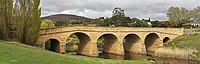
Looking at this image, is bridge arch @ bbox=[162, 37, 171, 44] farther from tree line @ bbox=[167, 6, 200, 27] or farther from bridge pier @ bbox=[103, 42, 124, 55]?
tree line @ bbox=[167, 6, 200, 27]

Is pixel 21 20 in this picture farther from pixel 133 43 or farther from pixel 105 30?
pixel 133 43

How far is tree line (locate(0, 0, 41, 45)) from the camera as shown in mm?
41875

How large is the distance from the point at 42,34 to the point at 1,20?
10.4m

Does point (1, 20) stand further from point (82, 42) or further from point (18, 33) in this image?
point (82, 42)

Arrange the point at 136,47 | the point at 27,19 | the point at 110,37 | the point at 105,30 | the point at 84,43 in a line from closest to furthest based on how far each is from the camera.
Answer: the point at 27,19, the point at 84,43, the point at 105,30, the point at 110,37, the point at 136,47

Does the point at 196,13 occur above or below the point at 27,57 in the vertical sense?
above

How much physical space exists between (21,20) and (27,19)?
37.4 inches

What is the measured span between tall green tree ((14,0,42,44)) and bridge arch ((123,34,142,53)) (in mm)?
30803

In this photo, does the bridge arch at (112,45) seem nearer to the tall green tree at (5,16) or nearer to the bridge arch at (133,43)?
the bridge arch at (133,43)

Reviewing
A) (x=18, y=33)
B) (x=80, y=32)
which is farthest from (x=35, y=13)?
(x=80, y=32)

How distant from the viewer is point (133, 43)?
7025cm

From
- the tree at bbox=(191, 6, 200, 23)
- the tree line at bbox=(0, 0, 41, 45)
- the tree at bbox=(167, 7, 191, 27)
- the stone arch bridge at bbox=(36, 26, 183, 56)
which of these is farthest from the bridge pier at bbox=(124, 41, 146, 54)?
the tree at bbox=(191, 6, 200, 23)

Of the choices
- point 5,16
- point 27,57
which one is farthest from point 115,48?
point 27,57

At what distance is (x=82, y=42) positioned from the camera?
61250 mm
